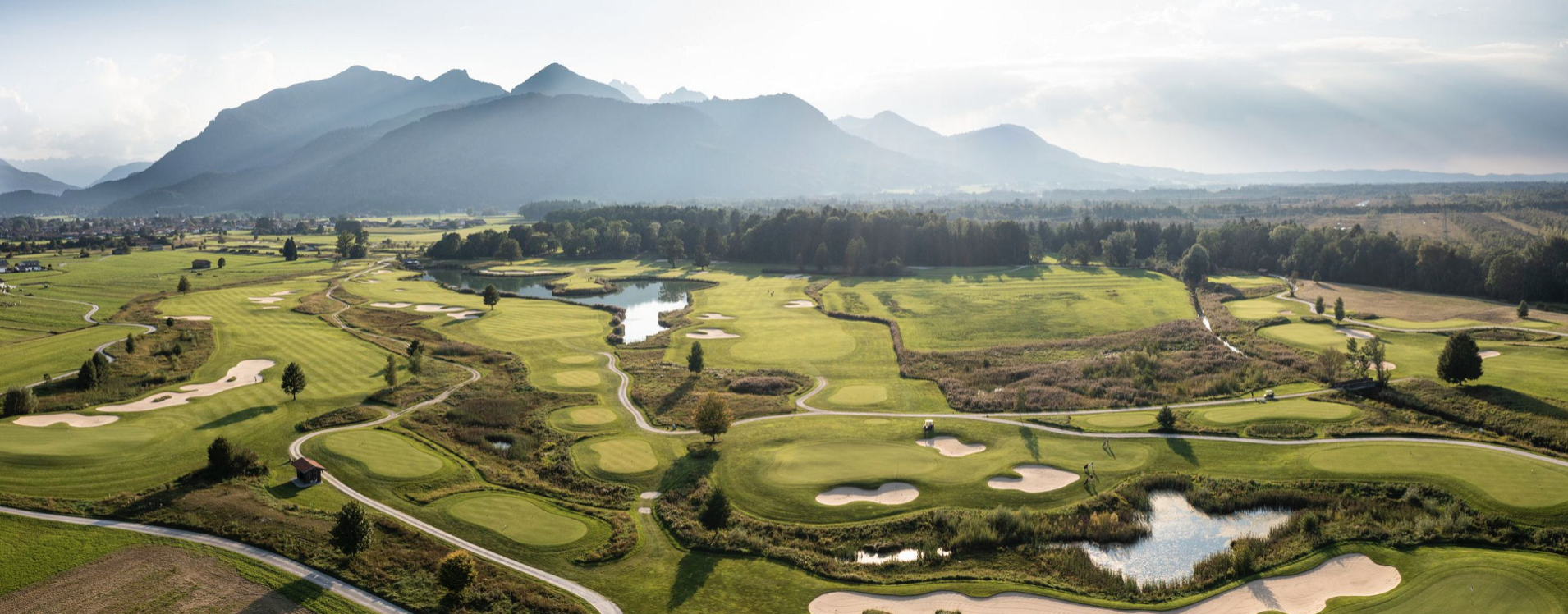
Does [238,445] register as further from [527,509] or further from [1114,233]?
[1114,233]

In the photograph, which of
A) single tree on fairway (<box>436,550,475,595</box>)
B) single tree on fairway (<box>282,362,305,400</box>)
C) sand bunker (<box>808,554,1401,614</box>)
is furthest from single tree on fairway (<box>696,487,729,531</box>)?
single tree on fairway (<box>282,362,305,400</box>)

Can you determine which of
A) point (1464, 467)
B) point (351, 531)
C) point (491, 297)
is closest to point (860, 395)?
point (1464, 467)

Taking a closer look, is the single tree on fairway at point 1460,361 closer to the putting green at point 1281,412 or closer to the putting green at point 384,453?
the putting green at point 1281,412

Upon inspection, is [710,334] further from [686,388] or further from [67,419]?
[67,419]

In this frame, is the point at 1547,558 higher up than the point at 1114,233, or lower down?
lower down

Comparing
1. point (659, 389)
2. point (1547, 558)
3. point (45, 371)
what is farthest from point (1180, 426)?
point (45, 371)

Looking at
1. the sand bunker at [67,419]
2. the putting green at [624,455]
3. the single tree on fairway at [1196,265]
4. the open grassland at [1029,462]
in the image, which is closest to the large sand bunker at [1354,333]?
the open grassland at [1029,462]
